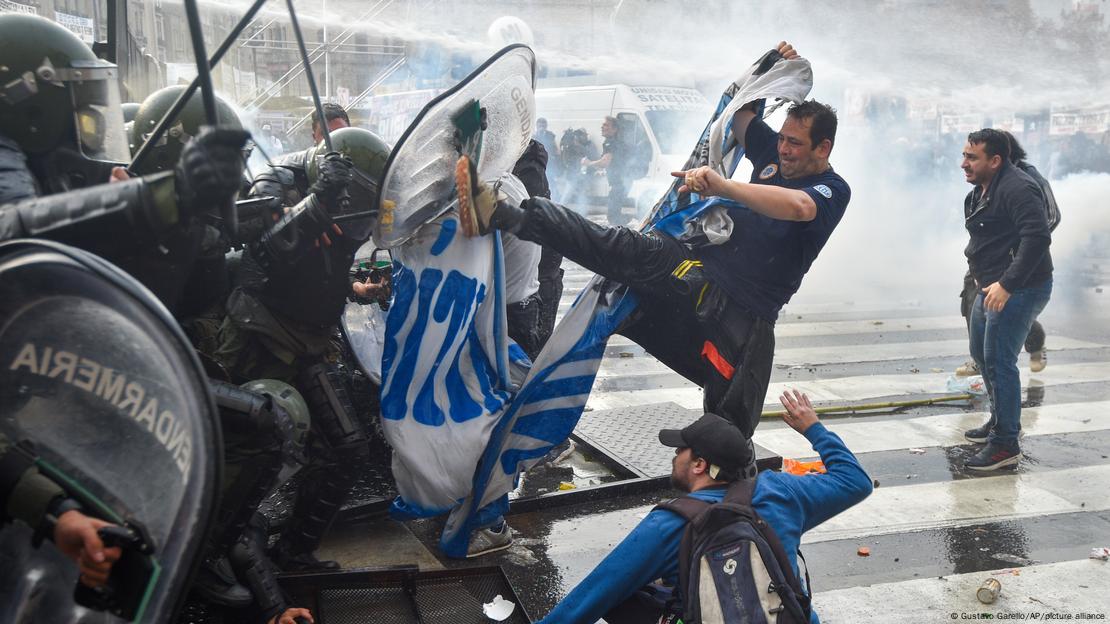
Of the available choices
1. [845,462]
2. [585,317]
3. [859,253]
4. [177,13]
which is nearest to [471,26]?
[177,13]

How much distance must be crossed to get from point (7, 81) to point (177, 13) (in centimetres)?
1091

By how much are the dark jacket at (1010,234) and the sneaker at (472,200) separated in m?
3.48

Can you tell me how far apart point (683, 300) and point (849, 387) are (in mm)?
4154

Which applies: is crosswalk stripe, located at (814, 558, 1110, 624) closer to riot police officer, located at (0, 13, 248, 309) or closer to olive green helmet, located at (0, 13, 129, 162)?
riot police officer, located at (0, 13, 248, 309)

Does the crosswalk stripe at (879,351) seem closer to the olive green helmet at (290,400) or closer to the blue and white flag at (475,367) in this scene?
the blue and white flag at (475,367)

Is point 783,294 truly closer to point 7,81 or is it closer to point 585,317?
point 585,317

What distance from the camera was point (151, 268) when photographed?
8.71 feet

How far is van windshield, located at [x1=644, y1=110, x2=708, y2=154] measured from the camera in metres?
16.7

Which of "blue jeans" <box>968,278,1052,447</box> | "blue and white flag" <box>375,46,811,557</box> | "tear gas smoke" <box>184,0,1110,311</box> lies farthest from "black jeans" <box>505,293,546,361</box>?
"tear gas smoke" <box>184,0,1110,311</box>

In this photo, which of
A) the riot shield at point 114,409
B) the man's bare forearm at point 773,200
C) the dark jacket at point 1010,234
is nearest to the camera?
the riot shield at point 114,409

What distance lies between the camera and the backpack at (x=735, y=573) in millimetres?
2357

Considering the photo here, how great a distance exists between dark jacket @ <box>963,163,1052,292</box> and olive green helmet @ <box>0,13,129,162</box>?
185 inches

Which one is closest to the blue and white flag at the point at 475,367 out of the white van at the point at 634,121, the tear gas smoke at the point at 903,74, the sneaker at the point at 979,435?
the sneaker at the point at 979,435

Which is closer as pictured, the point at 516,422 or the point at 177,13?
the point at 516,422
